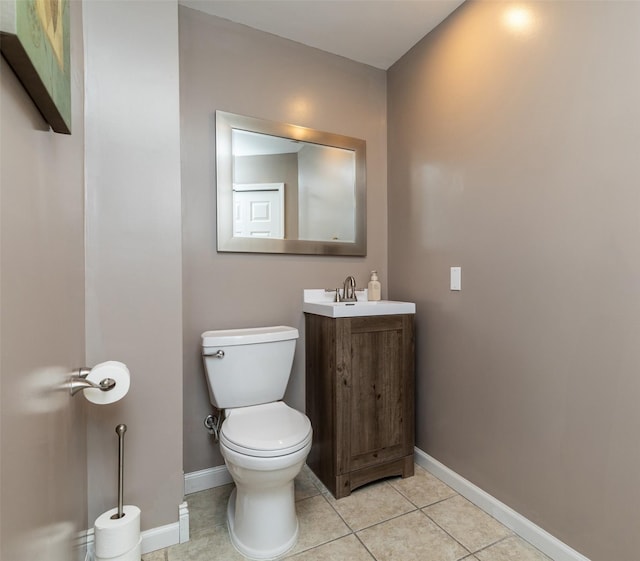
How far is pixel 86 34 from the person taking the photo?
1.26 m

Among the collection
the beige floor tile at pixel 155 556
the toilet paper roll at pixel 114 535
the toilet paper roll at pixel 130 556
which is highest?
the toilet paper roll at pixel 114 535

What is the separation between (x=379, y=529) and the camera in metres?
1.46

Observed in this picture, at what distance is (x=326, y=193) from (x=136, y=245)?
3.70 feet

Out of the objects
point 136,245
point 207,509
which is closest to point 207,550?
point 207,509

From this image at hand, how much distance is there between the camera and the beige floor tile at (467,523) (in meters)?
1.39

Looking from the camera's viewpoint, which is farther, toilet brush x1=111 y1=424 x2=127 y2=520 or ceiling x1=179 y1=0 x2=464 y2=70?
ceiling x1=179 y1=0 x2=464 y2=70

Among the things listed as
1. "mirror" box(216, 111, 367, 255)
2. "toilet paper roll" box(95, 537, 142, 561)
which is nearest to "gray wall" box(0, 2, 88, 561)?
"toilet paper roll" box(95, 537, 142, 561)

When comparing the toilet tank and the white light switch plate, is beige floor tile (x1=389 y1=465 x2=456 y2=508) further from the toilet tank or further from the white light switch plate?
the white light switch plate

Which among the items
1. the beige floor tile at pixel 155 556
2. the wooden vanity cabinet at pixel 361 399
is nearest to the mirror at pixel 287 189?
the wooden vanity cabinet at pixel 361 399

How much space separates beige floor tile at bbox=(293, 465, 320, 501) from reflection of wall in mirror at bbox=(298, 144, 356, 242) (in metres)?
1.29

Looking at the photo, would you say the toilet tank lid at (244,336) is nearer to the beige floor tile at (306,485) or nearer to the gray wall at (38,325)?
the gray wall at (38,325)

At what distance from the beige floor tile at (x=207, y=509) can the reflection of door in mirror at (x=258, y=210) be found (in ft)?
4.26

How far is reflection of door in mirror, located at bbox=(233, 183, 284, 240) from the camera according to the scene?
185 centimetres

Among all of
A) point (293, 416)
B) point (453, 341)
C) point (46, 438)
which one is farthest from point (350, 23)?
point (46, 438)
